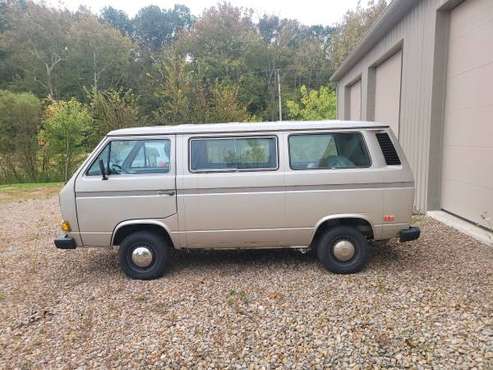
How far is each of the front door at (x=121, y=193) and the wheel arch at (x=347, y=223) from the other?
5.83 feet

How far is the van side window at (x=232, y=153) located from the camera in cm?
416

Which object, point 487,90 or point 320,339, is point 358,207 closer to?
point 320,339

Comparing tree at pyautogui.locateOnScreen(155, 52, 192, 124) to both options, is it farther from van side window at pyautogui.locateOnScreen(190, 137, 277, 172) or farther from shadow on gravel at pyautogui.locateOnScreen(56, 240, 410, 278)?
van side window at pyautogui.locateOnScreen(190, 137, 277, 172)

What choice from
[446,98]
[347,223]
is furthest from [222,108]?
[347,223]

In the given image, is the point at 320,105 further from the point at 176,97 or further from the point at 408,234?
the point at 408,234

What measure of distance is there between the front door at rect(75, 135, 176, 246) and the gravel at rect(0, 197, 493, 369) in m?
0.77

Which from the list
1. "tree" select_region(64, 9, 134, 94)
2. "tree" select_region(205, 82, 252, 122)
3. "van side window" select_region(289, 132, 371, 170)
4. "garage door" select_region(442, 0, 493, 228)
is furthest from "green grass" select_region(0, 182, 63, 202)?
"tree" select_region(64, 9, 134, 94)

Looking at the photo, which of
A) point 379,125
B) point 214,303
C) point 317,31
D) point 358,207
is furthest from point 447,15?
point 317,31

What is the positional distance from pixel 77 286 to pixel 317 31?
1631 inches

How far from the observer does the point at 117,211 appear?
13.5 feet

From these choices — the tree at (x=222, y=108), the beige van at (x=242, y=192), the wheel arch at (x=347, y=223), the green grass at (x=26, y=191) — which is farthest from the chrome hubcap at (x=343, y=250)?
the tree at (x=222, y=108)

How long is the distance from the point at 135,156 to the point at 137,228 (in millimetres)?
888

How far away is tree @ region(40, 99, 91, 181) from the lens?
1420 centimetres

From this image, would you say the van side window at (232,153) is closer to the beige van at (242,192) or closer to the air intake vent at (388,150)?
the beige van at (242,192)
